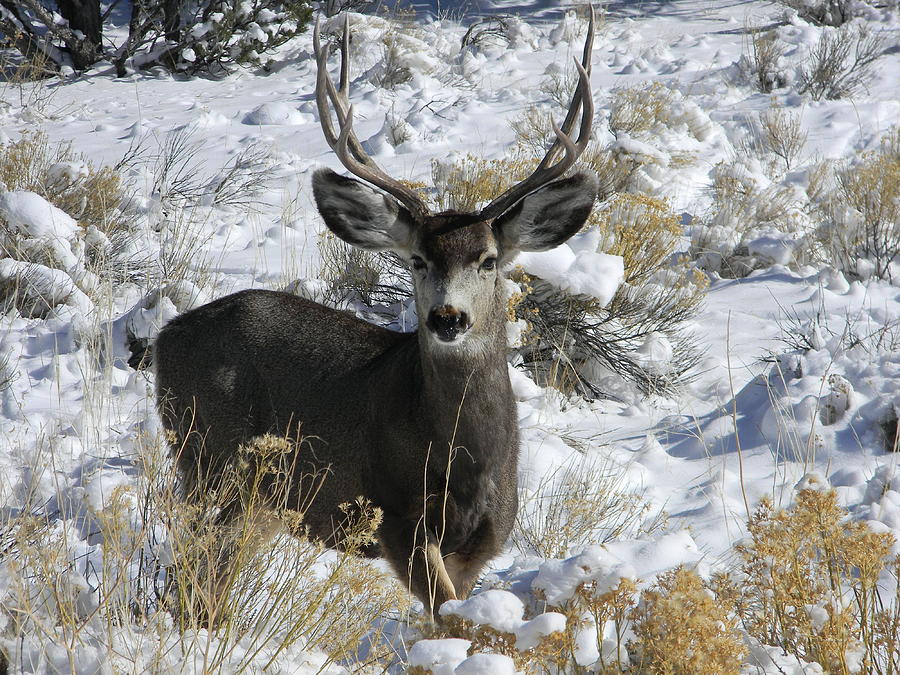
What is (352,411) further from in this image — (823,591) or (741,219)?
(741,219)

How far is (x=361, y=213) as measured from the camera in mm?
4176

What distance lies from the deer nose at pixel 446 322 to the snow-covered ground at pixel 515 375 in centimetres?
100

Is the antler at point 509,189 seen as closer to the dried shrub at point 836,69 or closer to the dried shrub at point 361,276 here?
the dried shrub at point 361,276

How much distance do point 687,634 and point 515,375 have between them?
12.5 feet

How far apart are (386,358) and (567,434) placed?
1.97 meters

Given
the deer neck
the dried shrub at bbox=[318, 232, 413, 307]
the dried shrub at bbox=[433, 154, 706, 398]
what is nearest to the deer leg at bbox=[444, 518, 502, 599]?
the deer neck

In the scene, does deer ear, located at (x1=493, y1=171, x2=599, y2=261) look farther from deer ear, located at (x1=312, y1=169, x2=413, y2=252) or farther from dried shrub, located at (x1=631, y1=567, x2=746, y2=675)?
dried shrub, located at (x1=631, y1=567, x2=746, y2=675)

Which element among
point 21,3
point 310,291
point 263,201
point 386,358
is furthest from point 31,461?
point 21,3

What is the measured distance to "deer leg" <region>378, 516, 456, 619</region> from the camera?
11.1ft

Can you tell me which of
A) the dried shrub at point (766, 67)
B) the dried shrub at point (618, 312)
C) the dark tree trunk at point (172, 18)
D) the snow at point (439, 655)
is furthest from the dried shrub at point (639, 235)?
the dark tree trunk at point (172, 18)

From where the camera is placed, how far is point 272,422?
4309 mm

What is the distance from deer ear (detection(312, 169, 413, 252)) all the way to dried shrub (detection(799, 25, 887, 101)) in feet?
34.2

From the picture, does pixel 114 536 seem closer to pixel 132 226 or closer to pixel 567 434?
pixel 567 434

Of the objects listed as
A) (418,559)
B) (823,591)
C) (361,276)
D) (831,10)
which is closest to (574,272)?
(361,276)
